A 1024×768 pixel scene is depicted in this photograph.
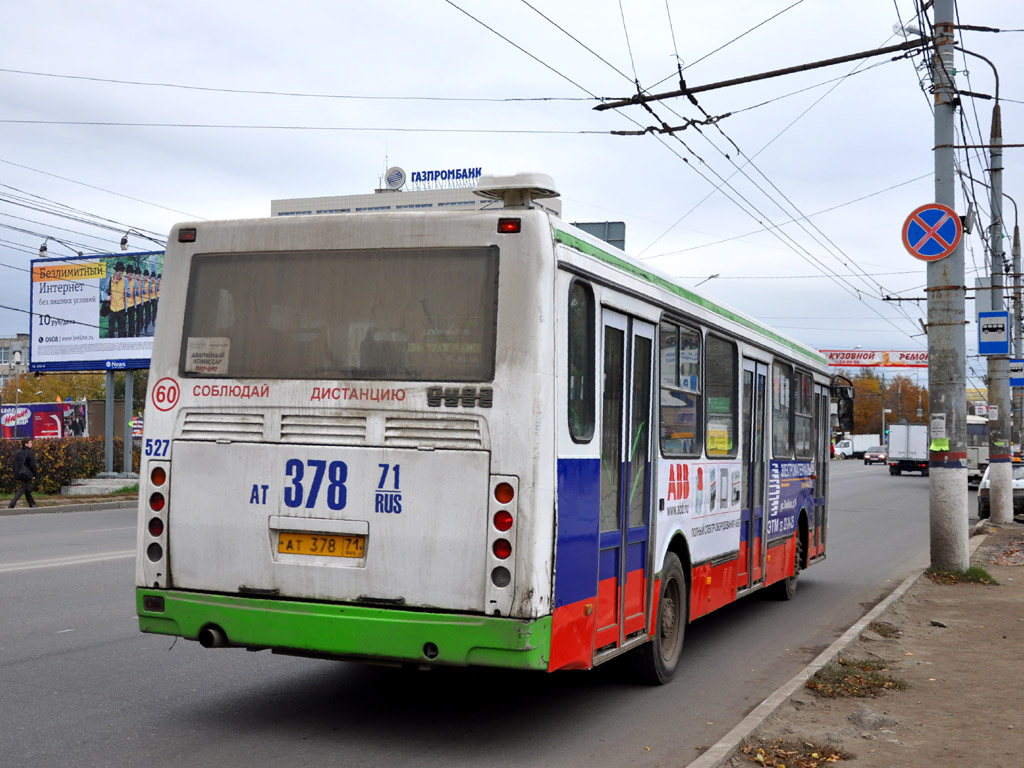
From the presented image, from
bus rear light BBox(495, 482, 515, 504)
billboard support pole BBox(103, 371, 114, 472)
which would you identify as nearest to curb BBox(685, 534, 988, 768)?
bus rear light BBox(495, 482, 515, 504)

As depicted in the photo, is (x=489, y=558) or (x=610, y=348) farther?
(x=610, y=348)

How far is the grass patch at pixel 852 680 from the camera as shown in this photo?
778 centimetres

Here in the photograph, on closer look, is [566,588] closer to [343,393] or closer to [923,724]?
[343,393]

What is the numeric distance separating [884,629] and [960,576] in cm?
446

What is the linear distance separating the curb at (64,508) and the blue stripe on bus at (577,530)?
73.6 ft

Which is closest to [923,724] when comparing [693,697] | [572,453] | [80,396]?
[693,697]

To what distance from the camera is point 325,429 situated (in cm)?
624

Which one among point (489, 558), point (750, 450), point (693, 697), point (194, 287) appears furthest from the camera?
point (750, 450)

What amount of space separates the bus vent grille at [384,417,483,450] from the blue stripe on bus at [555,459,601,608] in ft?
1.63

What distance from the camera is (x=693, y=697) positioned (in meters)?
7.92

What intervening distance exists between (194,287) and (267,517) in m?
1.48

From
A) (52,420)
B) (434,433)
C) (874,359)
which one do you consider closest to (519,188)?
(434,433)

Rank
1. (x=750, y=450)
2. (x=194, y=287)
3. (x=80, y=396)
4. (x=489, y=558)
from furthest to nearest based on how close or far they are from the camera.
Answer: (x=80, y=396), (x=750, y=450), (x=194, y=287), (x=489, y=558)

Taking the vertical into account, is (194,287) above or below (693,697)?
above
